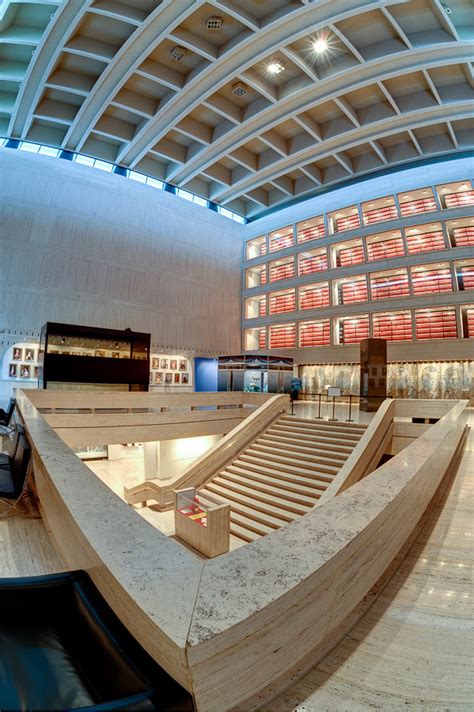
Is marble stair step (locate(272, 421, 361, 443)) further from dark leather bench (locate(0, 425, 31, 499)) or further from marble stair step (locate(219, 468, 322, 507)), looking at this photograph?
dark leather bench (locate(0, 425, 31, 499))

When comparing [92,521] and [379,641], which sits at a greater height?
[92,521]

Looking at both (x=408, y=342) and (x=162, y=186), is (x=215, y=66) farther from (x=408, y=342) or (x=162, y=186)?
(x=408, y=342)

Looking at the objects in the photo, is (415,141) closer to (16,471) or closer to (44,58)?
(44,58)

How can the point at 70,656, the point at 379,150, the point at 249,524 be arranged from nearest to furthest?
the point at 70,656
the point at 249,524
the point at 379,150

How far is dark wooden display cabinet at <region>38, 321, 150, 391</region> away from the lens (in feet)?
39.2

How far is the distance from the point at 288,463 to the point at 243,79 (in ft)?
43.3

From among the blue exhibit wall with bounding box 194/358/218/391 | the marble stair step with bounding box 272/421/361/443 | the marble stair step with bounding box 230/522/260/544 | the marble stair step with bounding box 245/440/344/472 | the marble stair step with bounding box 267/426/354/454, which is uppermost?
the blue exhibit wall with bounding box 194/358/218/391

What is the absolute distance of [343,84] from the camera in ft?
40.6

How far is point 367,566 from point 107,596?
44.6 inches

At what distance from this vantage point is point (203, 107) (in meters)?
14.5

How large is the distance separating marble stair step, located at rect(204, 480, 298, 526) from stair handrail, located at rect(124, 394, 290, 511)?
58 centimetres

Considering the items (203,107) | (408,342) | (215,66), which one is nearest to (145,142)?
(203,107)

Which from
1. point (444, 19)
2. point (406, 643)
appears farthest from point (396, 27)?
point (406, 643)

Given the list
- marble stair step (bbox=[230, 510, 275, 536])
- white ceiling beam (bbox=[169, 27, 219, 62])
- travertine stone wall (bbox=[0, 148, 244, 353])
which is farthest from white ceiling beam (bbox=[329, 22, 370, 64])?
marble stair step (bbox=[230, 510, 275, 536])
